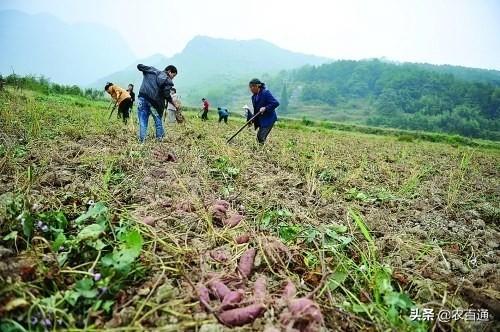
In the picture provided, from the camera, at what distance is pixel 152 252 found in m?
1.96

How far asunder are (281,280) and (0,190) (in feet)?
7.87

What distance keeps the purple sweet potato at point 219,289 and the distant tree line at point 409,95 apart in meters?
85.9

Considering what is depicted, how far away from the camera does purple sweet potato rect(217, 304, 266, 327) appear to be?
154 centimetres

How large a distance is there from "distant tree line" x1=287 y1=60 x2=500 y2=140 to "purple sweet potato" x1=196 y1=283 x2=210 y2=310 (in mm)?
86028

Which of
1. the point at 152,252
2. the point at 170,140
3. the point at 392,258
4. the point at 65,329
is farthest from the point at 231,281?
the point at 170,140

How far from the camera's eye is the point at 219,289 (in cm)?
173

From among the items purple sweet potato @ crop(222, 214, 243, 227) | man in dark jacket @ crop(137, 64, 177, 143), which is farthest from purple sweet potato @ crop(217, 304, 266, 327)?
man in dark jacket @ crop(137, 64, 177, 143)

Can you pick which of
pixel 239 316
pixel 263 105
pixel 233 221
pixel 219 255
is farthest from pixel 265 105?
pixel 239 316

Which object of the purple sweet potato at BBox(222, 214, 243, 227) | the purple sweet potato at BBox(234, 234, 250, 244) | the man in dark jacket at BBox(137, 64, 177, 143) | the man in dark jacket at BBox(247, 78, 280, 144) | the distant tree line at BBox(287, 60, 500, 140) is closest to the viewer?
the purple sweet potato at BBox(234, 234, 250, 244)

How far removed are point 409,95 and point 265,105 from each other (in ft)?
371

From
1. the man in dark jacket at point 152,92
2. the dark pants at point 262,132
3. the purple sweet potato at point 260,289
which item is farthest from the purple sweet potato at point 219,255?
the dark pants at point 262,132

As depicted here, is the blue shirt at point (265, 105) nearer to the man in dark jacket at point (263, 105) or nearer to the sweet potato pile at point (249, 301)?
the man in dark jacket at point (263, 105)

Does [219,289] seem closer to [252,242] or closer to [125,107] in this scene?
[252,242]

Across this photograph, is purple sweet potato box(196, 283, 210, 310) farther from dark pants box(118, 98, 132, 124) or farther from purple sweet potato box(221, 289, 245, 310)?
dark pants box(118, 98, 132, 124)
